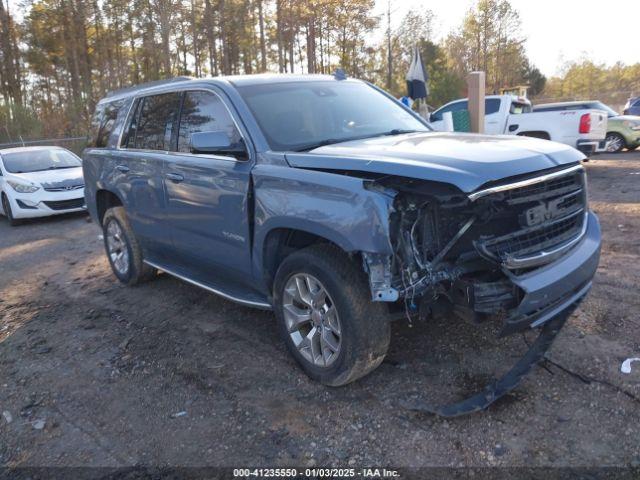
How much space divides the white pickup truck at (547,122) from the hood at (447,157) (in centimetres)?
841

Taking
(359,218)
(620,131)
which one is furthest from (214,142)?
(620,131)

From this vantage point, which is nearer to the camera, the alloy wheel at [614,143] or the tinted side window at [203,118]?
the tinted side window at [203,118]

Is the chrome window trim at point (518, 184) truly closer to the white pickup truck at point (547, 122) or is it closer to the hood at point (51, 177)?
the white pickup truck at point (547, 122)

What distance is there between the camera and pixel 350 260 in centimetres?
324

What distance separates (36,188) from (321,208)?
926 cm

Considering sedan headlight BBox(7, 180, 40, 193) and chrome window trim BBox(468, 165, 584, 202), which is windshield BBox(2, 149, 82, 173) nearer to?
sedan headlight BBox(7, 180, 40, 193)

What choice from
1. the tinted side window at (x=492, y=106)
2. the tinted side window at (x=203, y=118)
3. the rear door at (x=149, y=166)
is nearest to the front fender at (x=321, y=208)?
the tinted side window at (x=203, y=118)

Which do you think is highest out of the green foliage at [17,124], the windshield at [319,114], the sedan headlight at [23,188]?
the green foliage at [17,124]

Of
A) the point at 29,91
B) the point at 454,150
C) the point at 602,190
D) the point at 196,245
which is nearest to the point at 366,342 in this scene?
the point at 454,150

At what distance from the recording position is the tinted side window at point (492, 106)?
13477mm

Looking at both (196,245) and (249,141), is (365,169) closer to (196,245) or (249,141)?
(249,141)

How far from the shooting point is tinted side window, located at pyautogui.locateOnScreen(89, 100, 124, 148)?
5.79 m

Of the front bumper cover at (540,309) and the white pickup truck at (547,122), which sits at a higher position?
the white pickup truck at (547,122)

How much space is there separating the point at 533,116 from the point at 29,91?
37532mm
